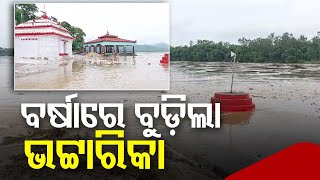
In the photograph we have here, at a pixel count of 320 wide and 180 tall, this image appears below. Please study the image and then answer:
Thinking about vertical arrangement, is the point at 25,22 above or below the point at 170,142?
above

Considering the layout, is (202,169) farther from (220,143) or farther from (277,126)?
(277,126)

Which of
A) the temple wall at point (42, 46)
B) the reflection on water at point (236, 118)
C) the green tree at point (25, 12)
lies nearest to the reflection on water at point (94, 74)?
the temple wall at point (42, 46)

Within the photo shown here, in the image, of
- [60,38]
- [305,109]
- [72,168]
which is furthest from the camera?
[305,109]

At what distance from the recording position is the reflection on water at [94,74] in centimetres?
452

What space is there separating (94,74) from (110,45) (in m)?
0.46

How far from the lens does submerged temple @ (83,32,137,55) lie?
14.6 feet

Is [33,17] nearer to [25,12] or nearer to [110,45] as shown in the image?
[25,12]

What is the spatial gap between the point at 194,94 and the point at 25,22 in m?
5.40

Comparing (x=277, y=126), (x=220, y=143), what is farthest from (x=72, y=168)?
(x=277, y=126)

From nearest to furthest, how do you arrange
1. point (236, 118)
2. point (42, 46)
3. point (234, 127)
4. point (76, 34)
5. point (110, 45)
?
point (76, 34)
point (110, 45)
point (42, 46)
point (234, 127)
point (236, 118)

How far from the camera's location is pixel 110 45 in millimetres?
4594

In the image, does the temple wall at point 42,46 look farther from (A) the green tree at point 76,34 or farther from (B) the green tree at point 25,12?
(B) the green tree at point 25,12

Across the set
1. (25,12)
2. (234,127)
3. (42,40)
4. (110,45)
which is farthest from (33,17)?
(234,127)

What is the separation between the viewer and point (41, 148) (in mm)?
4008
